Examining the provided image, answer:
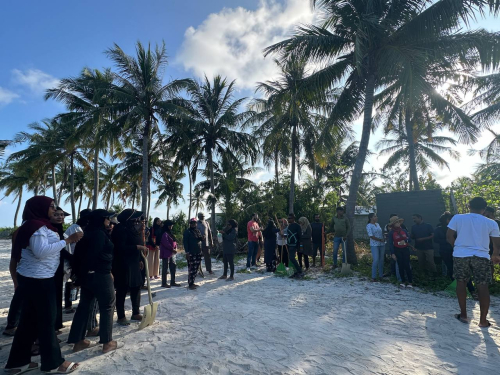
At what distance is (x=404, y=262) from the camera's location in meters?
6.71

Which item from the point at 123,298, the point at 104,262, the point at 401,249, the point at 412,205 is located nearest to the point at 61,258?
the point at 104,262

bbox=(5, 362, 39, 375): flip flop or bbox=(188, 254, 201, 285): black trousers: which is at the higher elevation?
bbox=(188, 254, 201, 285): black trousers

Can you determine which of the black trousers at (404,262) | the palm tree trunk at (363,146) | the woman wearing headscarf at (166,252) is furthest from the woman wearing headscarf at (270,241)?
the black trousers at (404,262)

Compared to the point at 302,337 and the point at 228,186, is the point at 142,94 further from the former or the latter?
the point at 302,337

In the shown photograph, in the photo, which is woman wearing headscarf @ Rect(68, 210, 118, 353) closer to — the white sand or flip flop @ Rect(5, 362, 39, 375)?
the white sand

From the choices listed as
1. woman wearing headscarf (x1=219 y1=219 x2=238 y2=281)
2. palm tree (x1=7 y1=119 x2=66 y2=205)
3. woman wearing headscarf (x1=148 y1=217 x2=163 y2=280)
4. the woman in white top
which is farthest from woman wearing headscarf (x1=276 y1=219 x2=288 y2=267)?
palm tree (x1=7 y1=119 x2=66 y2=205)

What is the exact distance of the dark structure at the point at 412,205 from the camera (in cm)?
914

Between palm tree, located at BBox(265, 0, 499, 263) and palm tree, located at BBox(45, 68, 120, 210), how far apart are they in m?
9.32

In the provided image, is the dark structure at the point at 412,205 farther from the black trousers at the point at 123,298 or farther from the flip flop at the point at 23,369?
the flip flop at the point at 23,369

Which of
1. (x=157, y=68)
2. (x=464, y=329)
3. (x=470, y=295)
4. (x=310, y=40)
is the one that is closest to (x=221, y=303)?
(x=464, y=329)

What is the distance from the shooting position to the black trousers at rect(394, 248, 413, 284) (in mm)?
6691

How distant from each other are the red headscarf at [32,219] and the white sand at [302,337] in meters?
1.46

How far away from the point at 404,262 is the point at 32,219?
282 inches

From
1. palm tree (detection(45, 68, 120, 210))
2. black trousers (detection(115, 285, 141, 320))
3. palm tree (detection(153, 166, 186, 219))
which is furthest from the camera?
palm tree (detection(153, 166, 186, 219))
